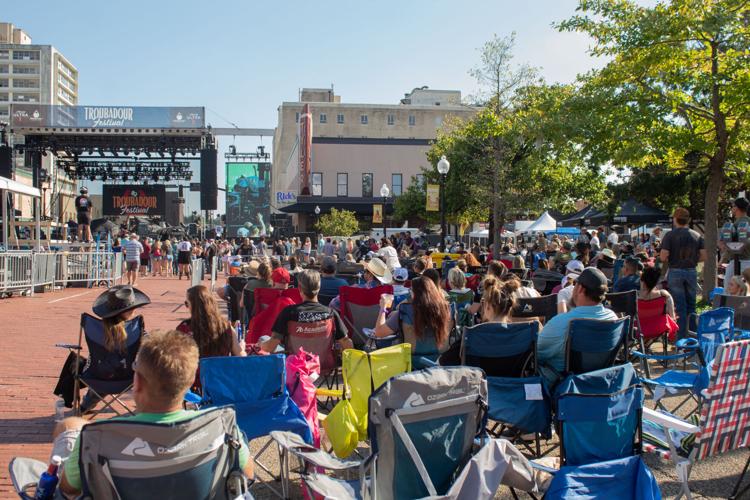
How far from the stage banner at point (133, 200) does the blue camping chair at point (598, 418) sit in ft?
122

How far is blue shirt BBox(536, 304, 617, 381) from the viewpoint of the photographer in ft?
16.1

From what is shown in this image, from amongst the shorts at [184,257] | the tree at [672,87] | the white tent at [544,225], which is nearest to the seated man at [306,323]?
the tree at [672,87]

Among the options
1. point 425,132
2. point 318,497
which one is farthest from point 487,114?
point 425,132

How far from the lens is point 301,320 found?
5828mm

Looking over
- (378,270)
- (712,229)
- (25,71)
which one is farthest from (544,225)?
(25,71)

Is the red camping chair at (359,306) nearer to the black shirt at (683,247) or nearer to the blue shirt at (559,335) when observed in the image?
the blue shirt at (559,335)

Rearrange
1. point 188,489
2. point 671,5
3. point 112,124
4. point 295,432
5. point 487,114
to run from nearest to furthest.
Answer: point 188,489 → point 295,432 → point 671,5 → point 487,114 → point 112,124

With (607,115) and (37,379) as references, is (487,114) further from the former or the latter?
(37,379)

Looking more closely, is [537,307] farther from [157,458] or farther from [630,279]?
[157,458]

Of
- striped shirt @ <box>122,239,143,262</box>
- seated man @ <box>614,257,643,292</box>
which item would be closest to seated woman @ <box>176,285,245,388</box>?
seated man @ <box>614,257,643,292</box>

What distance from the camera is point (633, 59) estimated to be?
39.0 feet

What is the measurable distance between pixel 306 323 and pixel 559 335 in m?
2.19

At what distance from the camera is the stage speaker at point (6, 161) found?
29.3 m

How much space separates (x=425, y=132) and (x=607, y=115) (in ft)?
198
